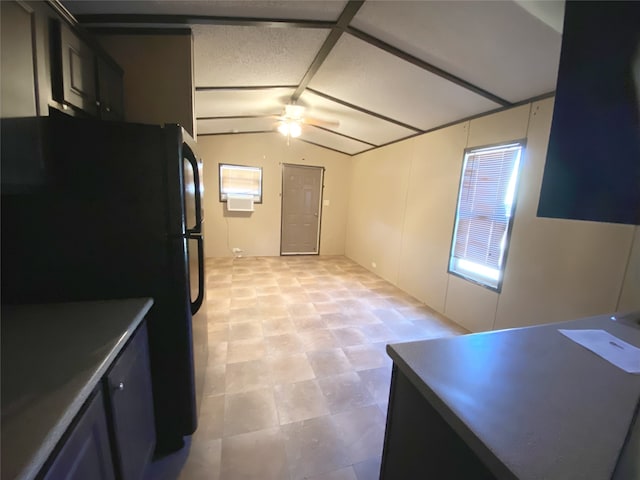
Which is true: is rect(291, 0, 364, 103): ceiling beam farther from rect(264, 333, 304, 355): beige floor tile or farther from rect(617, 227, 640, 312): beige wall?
rect(264, 333, 304, 355): beige floor tile

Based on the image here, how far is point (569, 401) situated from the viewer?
0.69 meters

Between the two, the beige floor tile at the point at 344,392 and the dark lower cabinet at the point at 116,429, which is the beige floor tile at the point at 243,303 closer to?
the beige floor tile at the point at 344,392

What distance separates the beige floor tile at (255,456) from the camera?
136 cm

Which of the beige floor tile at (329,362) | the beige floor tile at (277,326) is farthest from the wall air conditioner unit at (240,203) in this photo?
the beige floor tile at (329,362)

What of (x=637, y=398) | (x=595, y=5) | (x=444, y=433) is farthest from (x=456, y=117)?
(x=444, y=433)

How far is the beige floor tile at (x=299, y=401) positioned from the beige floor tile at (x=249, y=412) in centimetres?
5

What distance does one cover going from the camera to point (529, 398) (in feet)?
2.27

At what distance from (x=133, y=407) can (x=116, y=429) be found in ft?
0.57

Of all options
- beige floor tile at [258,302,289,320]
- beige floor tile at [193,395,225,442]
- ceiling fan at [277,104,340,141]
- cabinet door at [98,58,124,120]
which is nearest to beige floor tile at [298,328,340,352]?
beige floor tile at [258,302,289,320]

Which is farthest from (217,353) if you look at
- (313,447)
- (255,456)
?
(313,447)

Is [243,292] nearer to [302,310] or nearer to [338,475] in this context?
[302,310]

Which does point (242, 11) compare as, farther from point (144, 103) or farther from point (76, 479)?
Result: point (76, 479)

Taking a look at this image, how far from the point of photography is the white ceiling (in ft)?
5.36

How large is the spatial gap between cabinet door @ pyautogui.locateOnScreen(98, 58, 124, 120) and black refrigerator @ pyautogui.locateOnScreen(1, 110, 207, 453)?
603 millimetres
